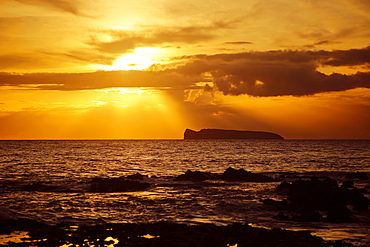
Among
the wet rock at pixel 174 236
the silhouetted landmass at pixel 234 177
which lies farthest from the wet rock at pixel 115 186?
A: the wet rock at pixel 174 236

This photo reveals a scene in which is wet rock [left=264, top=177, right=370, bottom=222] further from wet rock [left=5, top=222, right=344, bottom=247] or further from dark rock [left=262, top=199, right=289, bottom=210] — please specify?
wet rock [left=5, top=222, right=344, bottom=247]

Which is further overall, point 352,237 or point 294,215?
point 294,215

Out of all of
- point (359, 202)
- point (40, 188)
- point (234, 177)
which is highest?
point (359, 202)

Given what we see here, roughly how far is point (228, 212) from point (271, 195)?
35.2 ft

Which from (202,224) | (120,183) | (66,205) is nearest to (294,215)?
(202,224)

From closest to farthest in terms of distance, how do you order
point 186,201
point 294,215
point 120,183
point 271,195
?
point 294,215
point 186,201
point 271,195
point 120,183

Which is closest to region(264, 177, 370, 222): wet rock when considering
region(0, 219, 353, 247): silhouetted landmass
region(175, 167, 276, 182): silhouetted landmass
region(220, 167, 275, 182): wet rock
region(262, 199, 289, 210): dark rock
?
region(262, 199, 289, 210): dark rock

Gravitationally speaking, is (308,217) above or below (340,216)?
below

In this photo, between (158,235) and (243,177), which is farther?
(243,177)

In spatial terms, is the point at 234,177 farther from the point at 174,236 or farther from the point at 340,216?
the point at 174,236

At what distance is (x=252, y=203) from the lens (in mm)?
35000

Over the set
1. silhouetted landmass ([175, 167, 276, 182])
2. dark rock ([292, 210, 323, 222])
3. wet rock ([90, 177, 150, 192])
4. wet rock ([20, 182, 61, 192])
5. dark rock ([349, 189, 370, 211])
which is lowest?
wet rock ([20, 182, 61, 192])

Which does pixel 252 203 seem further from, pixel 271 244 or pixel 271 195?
pixel 271 244

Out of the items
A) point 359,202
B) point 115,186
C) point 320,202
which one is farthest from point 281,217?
point 115,186
